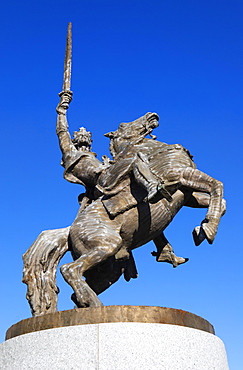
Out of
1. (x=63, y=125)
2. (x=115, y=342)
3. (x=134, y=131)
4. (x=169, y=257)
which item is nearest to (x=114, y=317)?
(x=115, y=342)

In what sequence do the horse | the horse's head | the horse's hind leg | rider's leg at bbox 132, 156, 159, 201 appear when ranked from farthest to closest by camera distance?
the horse's head < the horse < rider's leg at bbox 132, 156, 159, 201 < the horse's hind leg

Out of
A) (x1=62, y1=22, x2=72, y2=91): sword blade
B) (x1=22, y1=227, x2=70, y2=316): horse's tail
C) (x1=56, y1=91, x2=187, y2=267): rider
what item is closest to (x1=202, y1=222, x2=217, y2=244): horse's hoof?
(x1=56, y1=91, x2=187, y2=267): rider

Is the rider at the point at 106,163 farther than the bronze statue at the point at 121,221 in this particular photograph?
→ Yes

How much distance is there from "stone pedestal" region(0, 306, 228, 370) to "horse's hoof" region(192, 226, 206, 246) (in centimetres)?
92

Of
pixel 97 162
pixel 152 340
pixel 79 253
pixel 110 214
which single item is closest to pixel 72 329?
pixel 152 340

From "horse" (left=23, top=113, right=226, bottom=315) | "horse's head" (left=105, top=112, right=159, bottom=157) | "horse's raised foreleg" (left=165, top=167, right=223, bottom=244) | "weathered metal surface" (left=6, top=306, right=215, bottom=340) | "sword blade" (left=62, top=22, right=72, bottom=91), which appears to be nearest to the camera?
"weathered metal surface" (left=6, top=306, right=215, bottom=340)

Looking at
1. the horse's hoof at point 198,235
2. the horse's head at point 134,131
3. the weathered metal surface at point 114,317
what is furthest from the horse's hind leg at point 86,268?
the horse's head at point 134,131

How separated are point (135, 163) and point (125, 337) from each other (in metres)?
2.19

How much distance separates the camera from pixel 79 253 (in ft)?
19.8

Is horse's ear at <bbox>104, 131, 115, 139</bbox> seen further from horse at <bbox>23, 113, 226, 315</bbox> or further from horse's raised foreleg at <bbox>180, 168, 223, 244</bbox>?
horse's raised foreleg at <bbox>180, 168, 223, 244</bbox>

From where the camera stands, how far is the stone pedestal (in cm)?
473

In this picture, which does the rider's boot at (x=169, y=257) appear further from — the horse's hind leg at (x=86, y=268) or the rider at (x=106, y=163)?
the horse's hind leg at (x=86, y=268)

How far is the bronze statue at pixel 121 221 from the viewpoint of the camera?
19.1 ft

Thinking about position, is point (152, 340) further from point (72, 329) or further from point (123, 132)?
point (123, 132)
